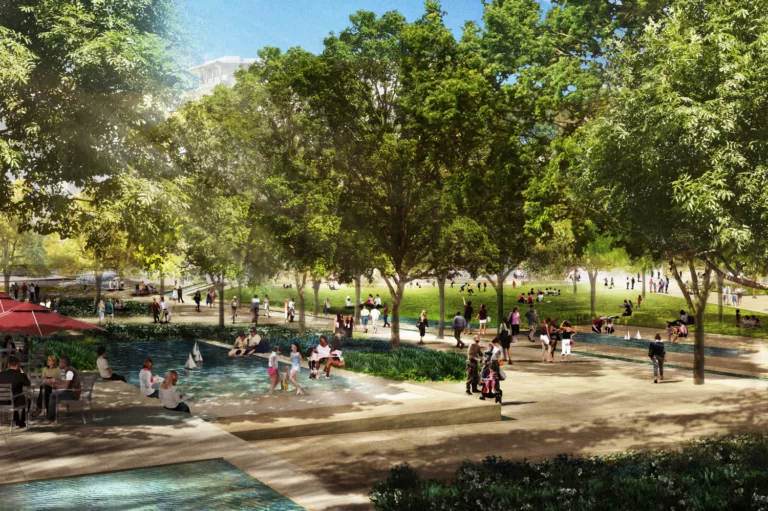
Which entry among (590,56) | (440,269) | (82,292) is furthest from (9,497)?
(82,292)

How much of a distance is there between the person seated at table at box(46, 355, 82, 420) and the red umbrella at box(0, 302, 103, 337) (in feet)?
4.53

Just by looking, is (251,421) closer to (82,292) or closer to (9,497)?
(9,497)

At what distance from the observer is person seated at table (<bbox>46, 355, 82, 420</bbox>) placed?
51.5 feet

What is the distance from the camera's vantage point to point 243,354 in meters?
30.5

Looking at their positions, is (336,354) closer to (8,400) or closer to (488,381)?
(488,381)

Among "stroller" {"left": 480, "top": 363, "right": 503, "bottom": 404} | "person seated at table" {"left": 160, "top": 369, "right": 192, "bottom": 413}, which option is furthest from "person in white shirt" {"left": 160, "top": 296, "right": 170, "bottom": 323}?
"person seated at table" {"left": 160, "top": 369, "right": 192, "bottom": 413}

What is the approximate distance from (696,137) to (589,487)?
979 centimetres

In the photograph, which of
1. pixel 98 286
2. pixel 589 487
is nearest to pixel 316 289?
pixel 98 286

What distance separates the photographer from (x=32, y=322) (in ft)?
60.5

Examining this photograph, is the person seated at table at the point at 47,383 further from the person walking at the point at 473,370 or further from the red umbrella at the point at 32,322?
the person walking at the point at 473,370

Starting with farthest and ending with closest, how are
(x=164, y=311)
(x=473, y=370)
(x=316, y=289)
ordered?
1. (x=316, y=289)
2. (x=164, y=311)
3. (x=473, y=370)

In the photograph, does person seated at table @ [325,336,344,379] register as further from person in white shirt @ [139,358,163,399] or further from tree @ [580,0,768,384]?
tree @ [580,0,768,384]

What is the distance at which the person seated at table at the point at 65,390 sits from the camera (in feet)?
51.5

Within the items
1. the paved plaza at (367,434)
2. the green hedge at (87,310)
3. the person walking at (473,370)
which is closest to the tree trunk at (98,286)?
the green hedge at (87,310)
